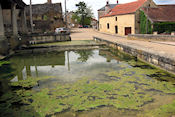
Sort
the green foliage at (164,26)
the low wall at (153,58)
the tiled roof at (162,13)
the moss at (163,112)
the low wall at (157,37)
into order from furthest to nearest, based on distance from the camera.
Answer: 1. the tiled roof at (162,13)
2. the green foliage at (164,26)
3. the low wall at (157,37)
4. the low wall at (153,58)
5. the moss at (163,112)

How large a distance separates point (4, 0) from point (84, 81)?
406 inches

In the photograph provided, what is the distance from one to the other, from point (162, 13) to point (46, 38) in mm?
21930

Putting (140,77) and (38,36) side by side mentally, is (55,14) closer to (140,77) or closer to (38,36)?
(38,36)

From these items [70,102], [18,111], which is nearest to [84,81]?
[70,102]

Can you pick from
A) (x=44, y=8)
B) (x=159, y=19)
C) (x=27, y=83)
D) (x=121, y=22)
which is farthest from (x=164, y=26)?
(x=27, y=83)

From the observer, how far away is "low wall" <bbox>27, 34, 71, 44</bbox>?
58.0 ft

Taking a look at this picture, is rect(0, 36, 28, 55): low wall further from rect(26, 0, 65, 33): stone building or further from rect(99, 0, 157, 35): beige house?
rect(99, 0, 157, 35): beige house

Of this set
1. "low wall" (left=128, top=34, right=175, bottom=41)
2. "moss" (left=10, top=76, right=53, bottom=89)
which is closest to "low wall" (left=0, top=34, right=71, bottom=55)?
"moss" (left=10, top=76, right=53, bottom=89)

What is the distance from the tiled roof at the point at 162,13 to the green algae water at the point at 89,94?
939 inches

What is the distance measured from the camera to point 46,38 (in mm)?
18578

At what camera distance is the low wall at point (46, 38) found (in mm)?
17688

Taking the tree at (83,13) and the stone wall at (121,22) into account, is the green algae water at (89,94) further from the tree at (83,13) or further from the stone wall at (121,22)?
the tree at (83,13)

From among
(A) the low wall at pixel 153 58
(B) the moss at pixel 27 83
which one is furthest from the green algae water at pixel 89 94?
(A) the low wall at pixel 153 58

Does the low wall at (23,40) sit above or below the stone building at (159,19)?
below
